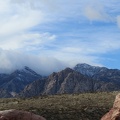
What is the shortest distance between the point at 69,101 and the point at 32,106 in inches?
317

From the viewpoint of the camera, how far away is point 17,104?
61531 mm

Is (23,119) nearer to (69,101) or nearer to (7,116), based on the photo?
(7,116)

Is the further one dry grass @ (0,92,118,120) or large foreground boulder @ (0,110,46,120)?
dry grass @ (0,92,118,120)

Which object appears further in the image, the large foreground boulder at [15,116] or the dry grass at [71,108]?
the dry grass at [71,108]

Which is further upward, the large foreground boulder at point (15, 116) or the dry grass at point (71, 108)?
the large foreground boulder at point (15, 116)

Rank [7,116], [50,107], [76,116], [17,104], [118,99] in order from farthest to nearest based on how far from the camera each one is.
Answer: [17,104]
[50,107]
[76,116]
[118,99]
[7,116]

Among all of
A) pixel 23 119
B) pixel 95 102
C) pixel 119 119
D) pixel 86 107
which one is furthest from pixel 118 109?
pixel 95 102

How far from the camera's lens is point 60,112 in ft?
173

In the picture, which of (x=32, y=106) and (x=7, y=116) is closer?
(x=7, y=116)

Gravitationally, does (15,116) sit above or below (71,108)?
above

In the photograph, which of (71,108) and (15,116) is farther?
(71,108)

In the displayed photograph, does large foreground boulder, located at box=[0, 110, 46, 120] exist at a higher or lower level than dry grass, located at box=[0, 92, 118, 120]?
higher

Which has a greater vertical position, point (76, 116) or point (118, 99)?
point (118, 99)

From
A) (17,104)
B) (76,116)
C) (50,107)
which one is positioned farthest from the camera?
(17,104)
